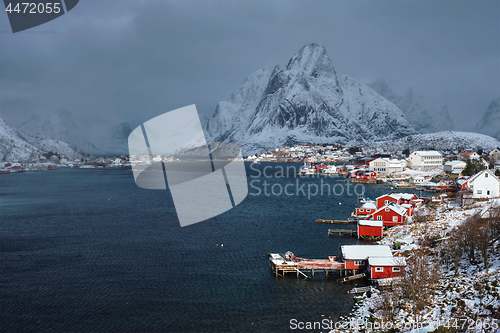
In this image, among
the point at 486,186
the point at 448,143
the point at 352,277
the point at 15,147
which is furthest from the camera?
the point at 448,143

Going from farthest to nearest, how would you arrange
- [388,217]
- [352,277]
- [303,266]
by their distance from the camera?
[388,217] → [303,266] → [352,277]

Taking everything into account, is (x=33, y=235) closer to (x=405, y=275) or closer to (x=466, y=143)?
(x=405, y=275)

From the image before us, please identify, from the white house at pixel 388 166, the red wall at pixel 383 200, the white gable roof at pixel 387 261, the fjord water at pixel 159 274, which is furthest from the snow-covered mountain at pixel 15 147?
the white gable roof at pixel 387 261

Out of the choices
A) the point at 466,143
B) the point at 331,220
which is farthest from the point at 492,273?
the point at 466,143

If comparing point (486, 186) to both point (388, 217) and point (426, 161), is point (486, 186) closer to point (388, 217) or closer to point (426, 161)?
point (388, 217)

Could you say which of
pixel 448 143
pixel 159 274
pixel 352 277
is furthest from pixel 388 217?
pixel 448 143

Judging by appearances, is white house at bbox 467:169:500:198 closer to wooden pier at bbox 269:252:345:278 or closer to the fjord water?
the fjord water

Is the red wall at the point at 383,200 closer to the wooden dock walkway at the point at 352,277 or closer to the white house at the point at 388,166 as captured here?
the wooden dock walkway at the point at 352,277
